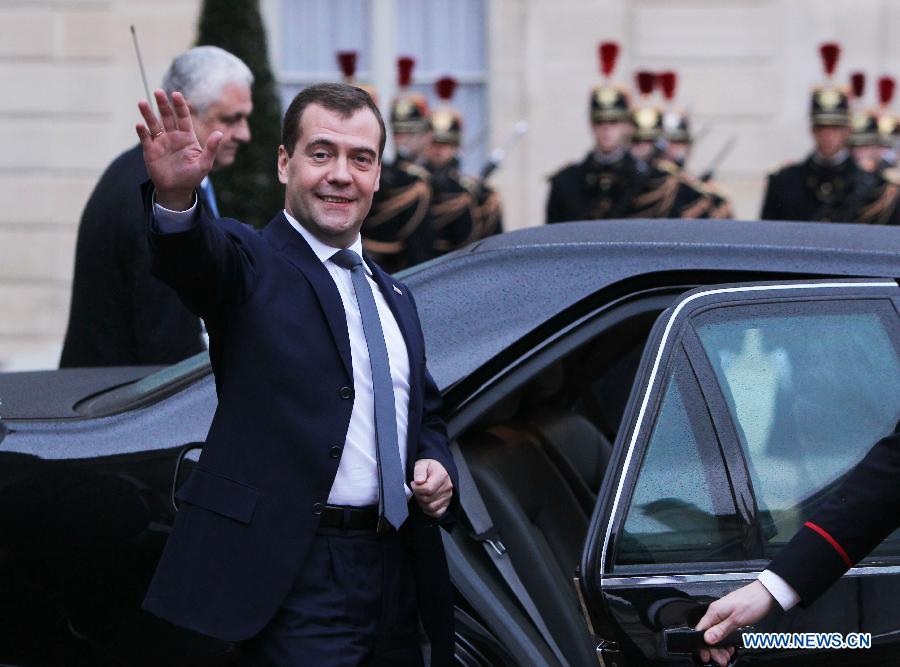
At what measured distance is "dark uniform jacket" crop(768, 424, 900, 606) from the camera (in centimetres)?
243

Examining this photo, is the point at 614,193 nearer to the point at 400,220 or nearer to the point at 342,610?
the point at 400,220

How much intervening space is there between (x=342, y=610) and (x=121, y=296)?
2171 mm

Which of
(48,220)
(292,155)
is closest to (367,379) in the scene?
(292,155)

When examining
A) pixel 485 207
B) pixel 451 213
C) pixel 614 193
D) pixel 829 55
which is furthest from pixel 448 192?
pixel 829 55

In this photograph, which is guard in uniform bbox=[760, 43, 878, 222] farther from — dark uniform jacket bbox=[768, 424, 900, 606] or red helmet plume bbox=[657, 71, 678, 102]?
dark uniform jacket bbox=[768, 424, 900, 606]

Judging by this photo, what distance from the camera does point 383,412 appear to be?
8.68ft

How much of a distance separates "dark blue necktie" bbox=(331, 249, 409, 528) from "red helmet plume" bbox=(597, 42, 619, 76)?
8.30 m

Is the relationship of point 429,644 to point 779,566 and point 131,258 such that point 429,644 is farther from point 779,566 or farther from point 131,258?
point 131,258

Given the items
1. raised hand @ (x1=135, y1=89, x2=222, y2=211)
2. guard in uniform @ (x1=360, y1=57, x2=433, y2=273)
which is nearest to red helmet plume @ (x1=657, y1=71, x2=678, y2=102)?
guard in uniform @ (x1=360, y1=57, x2=433, y2=273)

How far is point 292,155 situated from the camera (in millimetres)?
2725

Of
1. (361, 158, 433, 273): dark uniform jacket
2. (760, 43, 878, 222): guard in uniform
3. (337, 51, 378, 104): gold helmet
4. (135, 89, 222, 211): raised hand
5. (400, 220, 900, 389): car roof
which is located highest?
(135, 89, 222, 211): raised hand

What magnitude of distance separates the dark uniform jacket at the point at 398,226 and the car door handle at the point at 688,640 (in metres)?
7.32

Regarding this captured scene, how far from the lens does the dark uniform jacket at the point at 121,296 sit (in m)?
4.48

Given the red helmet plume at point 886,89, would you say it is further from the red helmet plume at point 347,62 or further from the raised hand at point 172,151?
the raised hand at point 172,151
